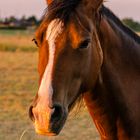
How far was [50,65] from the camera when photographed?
3.06 m

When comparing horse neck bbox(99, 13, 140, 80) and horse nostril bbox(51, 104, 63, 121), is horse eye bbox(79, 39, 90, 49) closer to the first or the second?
horse neck bbox(99, 13, 140, 80)

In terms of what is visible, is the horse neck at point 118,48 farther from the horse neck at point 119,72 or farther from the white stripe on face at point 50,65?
the white stripe on face at point 50,65

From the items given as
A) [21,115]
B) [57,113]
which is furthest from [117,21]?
[21,115]

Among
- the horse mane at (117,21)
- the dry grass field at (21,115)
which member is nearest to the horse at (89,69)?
the horse mane at (117,21)

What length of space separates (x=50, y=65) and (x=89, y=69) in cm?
35

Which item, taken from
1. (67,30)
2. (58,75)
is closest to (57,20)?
(67,30)

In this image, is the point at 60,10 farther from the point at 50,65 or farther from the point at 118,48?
the point at 118,48

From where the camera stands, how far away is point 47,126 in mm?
A: 2893

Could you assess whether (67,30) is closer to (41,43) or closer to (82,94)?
(41,43)

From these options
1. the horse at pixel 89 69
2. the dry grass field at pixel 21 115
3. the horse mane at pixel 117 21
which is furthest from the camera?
the dry grass field at pixel 21 115

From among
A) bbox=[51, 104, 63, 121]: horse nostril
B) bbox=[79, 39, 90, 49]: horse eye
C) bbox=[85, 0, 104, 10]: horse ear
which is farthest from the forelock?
bbox=[51, 104, 63, 121]: horse nostril

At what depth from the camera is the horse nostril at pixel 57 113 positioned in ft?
9.47

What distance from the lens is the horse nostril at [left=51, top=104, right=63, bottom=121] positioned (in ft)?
9.47

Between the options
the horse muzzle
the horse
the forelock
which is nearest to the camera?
the horse muzzle
